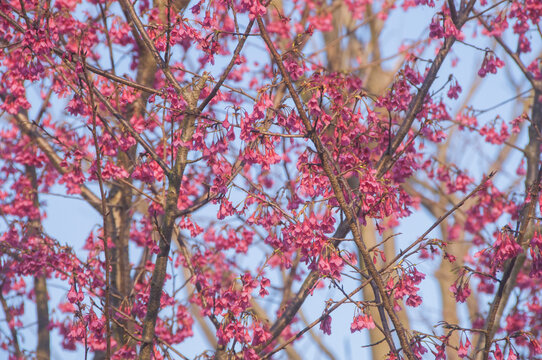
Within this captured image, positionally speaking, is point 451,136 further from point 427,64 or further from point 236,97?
point 427,64

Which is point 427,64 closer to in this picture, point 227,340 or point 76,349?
point 227,340

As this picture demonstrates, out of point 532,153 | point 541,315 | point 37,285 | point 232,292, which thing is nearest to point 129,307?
point 232,292

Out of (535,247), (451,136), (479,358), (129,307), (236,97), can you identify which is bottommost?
(479,358)

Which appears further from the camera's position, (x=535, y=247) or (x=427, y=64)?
(x=427, y=64)

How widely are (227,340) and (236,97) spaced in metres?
3.59

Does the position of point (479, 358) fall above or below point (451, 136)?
below

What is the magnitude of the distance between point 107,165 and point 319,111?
192 centimetres

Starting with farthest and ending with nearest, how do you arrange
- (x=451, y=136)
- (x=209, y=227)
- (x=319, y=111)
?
(x=451, y=136), (x=209, y=227), (x=319, y=111)

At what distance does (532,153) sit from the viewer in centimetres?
597

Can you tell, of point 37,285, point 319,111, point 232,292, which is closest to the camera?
point 319,111

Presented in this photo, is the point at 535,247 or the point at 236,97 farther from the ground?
the point at 236,97

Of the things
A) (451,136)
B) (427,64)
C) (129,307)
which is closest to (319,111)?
(427,64)

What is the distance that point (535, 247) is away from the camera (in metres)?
4.04

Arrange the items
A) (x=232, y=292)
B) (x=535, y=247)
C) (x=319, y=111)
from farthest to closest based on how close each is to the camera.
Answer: (x=232, y=292) < (x=535, y=247) < (x=319, y=111)
